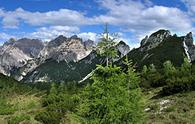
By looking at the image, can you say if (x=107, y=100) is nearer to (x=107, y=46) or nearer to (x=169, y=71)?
(x=107, y=46)

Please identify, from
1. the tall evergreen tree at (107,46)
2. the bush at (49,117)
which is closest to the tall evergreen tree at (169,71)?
the bush at (49,117)

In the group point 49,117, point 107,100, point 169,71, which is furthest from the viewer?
point 169,71

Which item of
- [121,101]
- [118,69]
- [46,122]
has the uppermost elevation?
[118,69]

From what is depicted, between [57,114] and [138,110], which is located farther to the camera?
[57,114]

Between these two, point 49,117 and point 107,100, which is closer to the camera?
point 107,100

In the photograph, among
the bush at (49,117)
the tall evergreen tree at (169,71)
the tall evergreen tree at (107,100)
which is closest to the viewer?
the tall evergreen tree at (107,100)

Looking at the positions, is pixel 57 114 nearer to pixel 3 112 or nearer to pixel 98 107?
pixel 3 112

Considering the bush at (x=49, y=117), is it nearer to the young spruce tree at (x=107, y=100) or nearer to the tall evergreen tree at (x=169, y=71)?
the tall evergreen tree at (x=169, y=71)

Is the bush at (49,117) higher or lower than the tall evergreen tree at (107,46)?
lower

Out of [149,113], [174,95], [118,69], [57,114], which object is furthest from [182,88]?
[118,69]

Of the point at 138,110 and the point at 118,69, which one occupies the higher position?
the point at 118,69

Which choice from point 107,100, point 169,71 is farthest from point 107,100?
point 169,71

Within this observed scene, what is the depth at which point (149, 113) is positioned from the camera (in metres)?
34.3

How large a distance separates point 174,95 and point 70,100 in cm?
2022
